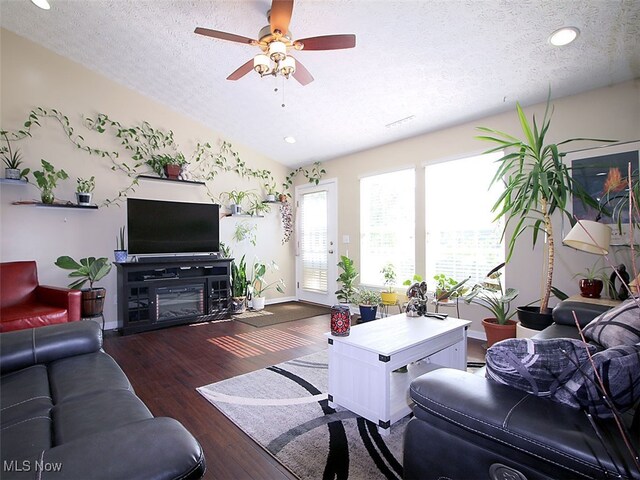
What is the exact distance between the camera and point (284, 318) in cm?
457

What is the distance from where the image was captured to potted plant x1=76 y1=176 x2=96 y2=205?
3711mm

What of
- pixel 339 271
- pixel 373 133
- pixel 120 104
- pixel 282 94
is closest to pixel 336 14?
pixel 282 94

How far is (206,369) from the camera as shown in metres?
2.76

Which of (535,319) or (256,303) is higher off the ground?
(535,319)

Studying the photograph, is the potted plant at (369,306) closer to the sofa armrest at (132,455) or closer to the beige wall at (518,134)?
the beige wall at (518,134)

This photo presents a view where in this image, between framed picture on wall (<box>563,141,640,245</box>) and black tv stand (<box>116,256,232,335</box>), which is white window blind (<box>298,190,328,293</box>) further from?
framed picture on wall (<box>563,141,640,245</box>)

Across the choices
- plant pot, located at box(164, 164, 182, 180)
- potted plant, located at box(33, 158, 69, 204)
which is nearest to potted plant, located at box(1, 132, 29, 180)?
potted plant, located at box(33, 158, 69, 204)

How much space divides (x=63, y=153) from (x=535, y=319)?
5250 millimetres

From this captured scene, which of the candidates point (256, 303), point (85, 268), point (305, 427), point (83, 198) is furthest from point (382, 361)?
point (83, 198)

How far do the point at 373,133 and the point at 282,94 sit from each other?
1.31 meters

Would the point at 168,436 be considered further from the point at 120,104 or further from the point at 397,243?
the point at 120,104

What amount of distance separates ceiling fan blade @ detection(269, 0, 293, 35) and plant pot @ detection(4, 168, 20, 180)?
10.4 ft

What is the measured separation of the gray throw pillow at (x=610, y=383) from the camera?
91 cm

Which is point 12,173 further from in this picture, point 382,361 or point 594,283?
point 594,283
